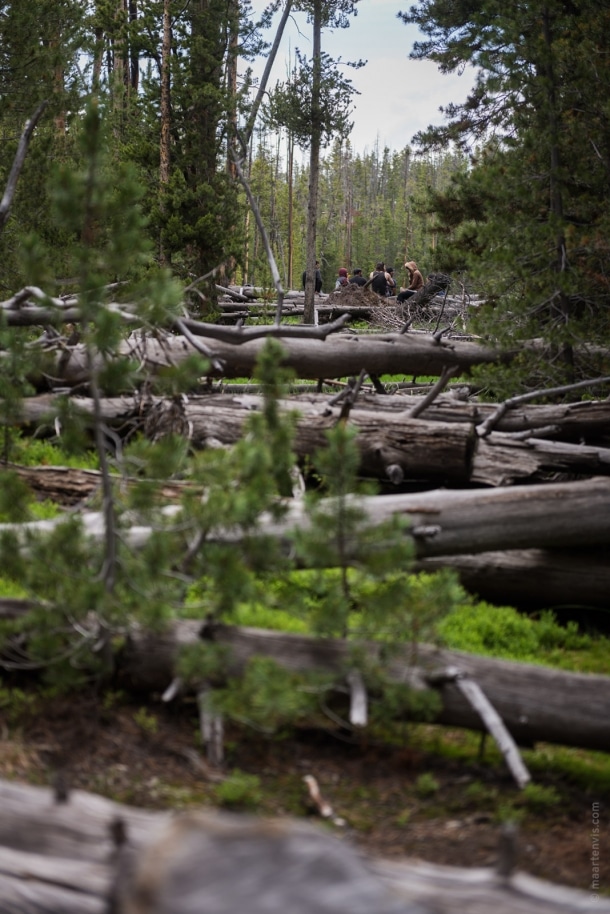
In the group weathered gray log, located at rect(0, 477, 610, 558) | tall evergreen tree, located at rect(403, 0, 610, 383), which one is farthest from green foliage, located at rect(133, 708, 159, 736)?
tall evergreen tree, located at rect(403, 0, 610, 383)

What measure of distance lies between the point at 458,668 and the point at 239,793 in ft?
4.02

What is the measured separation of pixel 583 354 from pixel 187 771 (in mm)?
7506

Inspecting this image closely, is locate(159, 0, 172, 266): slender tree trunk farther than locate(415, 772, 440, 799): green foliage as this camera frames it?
Yes

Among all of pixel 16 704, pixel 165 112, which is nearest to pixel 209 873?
pixel 16 704

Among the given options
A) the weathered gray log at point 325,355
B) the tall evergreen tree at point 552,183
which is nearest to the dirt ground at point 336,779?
the weathered gray log at point 325,355

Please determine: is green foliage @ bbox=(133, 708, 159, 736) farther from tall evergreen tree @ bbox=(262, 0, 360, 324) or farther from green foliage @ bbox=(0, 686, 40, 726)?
tall evergreen tree @ bbox=(262, 0, 360, 324)

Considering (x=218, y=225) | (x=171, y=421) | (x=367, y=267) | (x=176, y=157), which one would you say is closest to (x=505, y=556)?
(x=171, y=421)

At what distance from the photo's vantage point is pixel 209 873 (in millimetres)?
1432

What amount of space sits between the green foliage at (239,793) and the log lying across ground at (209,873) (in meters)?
0.79

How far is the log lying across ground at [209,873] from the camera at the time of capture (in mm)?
1423

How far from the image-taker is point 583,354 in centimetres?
959

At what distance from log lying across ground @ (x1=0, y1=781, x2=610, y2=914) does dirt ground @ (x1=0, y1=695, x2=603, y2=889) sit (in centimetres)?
89

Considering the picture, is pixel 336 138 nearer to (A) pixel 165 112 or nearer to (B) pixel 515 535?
(A) pixel 165 112

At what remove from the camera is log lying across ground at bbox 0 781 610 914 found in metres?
1.42
